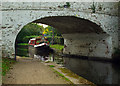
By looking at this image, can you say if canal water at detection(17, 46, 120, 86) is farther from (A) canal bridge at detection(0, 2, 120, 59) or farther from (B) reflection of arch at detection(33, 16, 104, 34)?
(B) reflection of arch at detection(33, 16, 104, 34)

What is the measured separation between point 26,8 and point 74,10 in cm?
310

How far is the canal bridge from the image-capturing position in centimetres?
838

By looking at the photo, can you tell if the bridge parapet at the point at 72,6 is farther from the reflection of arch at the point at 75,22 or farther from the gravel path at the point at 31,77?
the gravel path at the point at 31,77

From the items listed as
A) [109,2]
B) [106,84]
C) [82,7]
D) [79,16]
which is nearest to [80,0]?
[82,7]

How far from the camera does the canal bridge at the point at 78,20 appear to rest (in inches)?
330

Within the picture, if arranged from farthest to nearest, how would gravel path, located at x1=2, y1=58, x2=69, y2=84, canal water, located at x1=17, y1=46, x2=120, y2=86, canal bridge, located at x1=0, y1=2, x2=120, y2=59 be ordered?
canal bridge, located at x1=0, y1=2, x2=120, y2=59, canal water, located at x1=17, y1=46, x2=120, y2=86, gravel path, located at x1=2, y1=58, x2=69, y2=84

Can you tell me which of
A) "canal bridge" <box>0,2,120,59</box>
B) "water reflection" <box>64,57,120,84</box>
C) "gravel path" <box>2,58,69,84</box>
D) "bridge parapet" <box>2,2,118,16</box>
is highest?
"bridge parapet" <box>2,2,118,16</box>

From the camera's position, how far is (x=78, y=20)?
10312 millimetres

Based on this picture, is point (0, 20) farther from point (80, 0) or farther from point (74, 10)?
point (80, 0)

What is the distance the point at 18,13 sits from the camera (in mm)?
8523

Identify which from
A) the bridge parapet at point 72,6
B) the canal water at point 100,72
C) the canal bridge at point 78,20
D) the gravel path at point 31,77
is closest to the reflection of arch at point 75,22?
the canal bridge at point 78,20

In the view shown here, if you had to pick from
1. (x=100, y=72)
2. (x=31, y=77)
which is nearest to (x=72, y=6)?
(x=100, y=72)

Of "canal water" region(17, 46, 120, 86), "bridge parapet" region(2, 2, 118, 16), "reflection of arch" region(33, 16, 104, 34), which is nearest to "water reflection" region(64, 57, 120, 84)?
"canal water" region(17, 46, 120, 86)

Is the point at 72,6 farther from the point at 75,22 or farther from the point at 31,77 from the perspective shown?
the point at 31,77
